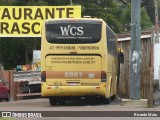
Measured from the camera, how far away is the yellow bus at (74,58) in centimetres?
2145

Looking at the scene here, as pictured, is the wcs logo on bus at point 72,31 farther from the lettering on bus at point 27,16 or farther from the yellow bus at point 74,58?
the lettering on bus at point 27,16

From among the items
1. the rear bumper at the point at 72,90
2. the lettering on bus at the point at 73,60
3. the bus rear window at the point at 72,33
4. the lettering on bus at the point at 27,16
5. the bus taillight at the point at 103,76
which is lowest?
the rear bumper at the point at 72,90

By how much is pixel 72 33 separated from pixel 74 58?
101 centimetres

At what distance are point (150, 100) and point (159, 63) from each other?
496cm

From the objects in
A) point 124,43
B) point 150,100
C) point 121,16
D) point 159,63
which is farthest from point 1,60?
point 150,100

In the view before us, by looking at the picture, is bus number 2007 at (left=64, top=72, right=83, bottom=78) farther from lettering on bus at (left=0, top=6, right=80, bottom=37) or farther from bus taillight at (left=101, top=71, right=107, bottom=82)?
lettering on bus at (left=0, top=6, right=80, bottom=37)

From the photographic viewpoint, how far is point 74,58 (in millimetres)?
21609

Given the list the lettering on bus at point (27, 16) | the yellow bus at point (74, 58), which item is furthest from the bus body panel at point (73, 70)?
the lettering on bus at point (27, 16)

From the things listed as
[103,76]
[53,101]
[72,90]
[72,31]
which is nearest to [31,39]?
[53,101]

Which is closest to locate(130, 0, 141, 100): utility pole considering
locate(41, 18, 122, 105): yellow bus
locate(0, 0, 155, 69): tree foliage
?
locate(41, 18, 122, 105): yellow bus

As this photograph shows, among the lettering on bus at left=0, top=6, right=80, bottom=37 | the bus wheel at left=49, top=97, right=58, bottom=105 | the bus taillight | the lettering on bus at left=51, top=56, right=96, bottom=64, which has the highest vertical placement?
Result: the lettering on bus at left=0, top=6, right=80, bottom=37

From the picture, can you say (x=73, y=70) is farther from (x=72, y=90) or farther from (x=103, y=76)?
(x=103, y=76)

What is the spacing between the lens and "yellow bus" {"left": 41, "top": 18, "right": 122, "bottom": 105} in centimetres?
2145

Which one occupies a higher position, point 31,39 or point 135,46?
point 31,39
